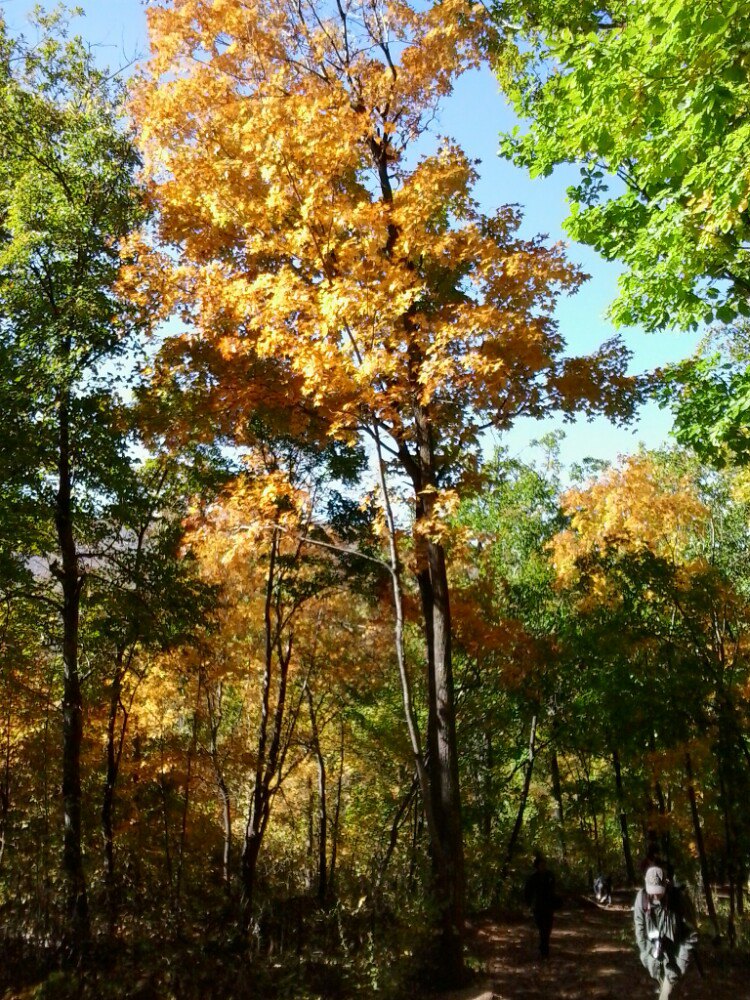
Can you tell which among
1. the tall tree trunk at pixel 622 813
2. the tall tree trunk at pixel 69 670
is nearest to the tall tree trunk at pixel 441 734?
the tall tree trunk at pixel 69 670

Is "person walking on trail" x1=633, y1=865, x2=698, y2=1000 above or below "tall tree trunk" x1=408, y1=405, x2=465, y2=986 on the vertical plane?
below

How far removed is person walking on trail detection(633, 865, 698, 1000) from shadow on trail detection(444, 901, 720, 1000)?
1681 millimetres

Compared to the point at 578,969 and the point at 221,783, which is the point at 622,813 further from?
the point at 221,783

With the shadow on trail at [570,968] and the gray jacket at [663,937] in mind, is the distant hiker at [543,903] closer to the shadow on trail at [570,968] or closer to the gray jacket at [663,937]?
the shadow on trail at [570,968]

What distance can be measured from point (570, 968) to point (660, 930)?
4237 mm

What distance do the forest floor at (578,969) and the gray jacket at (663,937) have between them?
167 cm

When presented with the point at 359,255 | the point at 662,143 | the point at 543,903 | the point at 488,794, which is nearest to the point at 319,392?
the point at 359,255

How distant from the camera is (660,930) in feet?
19.7

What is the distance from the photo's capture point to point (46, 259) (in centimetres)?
917

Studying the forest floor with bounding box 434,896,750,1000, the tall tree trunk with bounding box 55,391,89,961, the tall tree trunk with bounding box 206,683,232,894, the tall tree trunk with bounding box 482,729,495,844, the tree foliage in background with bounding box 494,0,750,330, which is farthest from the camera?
the tall tree trunk with bounding box 482,729,495,844

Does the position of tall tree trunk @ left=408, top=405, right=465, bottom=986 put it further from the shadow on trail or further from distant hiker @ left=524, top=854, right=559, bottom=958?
distant hiker @ left=524, top=854, right=559, bottom=958

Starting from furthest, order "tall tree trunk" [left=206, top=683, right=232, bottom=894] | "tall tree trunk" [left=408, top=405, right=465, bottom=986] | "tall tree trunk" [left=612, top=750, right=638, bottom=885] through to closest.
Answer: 1. "tall tree trunk" [left=612, top=750, right=638, bottom=885]
2. "tall tree trunk" [left=206, top=683, right=232, bottom=894]
3. "tall tree trunk" [left=408, top=405, right=465, bottom=986]

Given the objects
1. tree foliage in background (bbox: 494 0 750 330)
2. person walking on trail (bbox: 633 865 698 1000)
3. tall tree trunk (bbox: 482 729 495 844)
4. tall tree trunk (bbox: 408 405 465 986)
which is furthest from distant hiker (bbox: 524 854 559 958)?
tree foliage in background (bbox: 494 0 750 330)

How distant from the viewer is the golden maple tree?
6824mm
